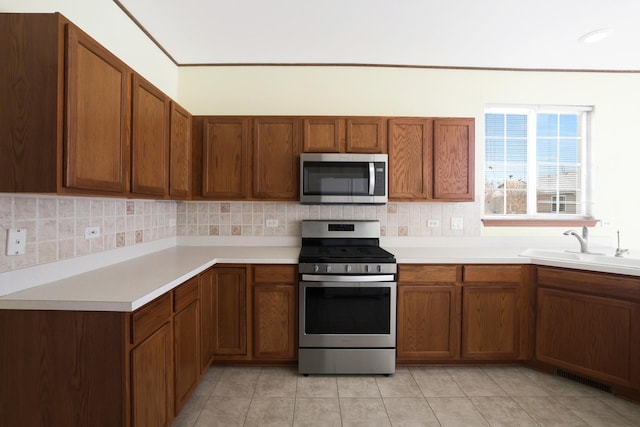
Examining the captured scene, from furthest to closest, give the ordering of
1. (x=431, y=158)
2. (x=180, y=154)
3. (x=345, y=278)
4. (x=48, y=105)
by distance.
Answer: (x=431, y=158) → (x=180, y=154) → (x=345, y=278) → (x=48, y=105)

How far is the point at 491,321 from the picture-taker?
2.52 meters


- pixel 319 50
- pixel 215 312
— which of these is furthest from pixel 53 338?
pixel 319 50

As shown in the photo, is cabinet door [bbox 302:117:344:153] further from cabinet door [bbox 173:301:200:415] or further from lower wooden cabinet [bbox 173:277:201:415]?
cabinet door [bbox 173:301:200:415]

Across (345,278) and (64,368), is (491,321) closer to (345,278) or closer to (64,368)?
(345,278)

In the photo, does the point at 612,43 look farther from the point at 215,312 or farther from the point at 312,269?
the point at 215,312

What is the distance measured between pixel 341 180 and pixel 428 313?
1287 millimetres

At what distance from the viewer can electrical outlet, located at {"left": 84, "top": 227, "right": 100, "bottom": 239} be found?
189cm

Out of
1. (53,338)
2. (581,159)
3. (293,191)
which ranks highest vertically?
(581,159)

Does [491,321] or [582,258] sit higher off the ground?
[582,258]

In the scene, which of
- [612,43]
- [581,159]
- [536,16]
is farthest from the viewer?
[581,159]

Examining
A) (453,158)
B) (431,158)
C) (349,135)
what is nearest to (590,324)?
(453,158)

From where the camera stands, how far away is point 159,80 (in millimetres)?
2725

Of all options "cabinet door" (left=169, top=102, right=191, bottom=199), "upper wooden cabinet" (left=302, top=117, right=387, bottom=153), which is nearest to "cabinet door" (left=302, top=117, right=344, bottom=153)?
"upper wooden cabinet" (left=302, top=117, right=387, bottom=153)

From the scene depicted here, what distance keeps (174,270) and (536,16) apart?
3034 millimetres
